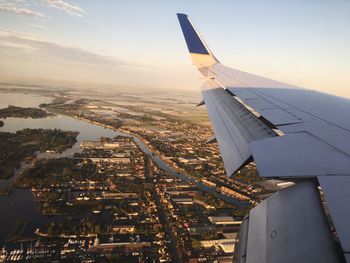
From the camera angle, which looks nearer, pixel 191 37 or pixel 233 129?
pixel 233 129

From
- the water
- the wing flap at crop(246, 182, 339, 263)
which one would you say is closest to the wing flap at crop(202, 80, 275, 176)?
the wing flap at crop(246, 182, 339, 263)

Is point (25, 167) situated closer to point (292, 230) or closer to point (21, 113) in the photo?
point (292, 230)

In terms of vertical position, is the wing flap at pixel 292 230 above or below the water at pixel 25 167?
above

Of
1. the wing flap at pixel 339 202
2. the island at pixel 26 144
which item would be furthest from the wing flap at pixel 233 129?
the island at pixel 26 144

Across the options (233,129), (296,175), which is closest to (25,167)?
(233,129)

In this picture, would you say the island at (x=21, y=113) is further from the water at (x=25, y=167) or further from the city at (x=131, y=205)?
the city at (x=131, y=205)

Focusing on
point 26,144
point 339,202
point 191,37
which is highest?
point 191,37

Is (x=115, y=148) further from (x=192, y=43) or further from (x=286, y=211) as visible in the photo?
(x=286, y=211)
